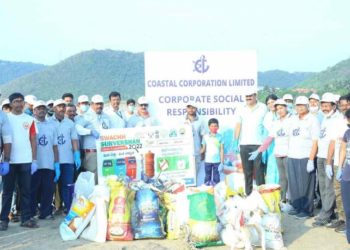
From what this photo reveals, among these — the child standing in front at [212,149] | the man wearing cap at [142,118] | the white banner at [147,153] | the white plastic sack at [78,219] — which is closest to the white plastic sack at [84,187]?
the white plastic sack at [78,219]

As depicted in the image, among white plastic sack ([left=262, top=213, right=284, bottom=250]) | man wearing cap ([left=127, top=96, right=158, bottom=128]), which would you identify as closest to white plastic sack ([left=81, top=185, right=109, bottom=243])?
white plastic sack ([left=262, top=213, right=284, bottom=250])

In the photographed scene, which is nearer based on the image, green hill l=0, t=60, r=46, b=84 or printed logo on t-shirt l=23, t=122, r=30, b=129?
printed logo on t-shirt l=23, t=122, r=30, b=129

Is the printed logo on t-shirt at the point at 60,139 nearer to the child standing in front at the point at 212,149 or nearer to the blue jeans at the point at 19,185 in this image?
the blue jeans at the point at 19,185

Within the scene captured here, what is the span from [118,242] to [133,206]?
0.41 meters

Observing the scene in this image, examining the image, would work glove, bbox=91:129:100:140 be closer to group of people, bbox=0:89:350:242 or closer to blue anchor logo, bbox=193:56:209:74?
group of people, bbox=0:89:350:242

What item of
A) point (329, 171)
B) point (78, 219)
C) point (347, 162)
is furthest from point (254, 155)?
point (78, 219)

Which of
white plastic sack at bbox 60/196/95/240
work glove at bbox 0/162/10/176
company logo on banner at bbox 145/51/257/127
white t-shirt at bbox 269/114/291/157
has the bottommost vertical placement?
white plastic sack at bbox 60/196/95/240

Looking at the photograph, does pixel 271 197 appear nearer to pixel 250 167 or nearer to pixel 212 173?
pixel 250 167

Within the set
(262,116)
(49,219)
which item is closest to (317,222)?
(262,116)

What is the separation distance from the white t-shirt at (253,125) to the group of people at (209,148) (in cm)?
1

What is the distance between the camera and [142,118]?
24.2ft

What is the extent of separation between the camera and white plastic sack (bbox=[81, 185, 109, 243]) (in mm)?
5230

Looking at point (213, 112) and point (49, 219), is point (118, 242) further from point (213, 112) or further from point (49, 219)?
point (213, 112)

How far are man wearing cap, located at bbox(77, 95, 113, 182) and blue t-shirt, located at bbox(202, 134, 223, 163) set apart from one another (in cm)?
154
